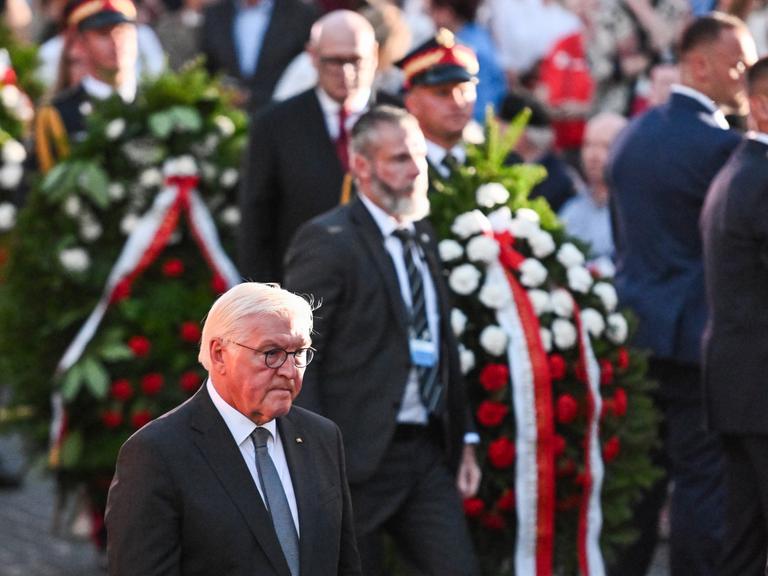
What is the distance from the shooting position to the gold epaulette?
995 cm

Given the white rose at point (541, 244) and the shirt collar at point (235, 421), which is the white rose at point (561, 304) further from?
the shirt collar at point (235, 421)

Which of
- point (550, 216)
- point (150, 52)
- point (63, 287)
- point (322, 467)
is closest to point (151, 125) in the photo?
point (63, 287)

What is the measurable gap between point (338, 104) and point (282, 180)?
0.43 meters

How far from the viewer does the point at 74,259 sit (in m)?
9.09

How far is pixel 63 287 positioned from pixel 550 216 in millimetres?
2581

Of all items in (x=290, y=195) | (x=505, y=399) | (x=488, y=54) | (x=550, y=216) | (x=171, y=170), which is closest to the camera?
(x=505, y=399)

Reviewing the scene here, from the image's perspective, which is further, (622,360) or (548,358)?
(622,360)

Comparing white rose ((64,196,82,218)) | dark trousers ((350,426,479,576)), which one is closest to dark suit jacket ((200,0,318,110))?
white rose ((64,196,82,218))

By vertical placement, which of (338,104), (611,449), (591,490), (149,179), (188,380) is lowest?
(188,380)

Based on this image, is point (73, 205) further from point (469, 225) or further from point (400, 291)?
point (400, 291)

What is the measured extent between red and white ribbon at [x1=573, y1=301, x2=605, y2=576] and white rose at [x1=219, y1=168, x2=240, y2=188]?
8.66 feet

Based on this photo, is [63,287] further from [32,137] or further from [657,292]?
[657,292]

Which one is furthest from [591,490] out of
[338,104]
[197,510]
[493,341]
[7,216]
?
[7,216]

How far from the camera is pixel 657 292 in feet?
26.8
